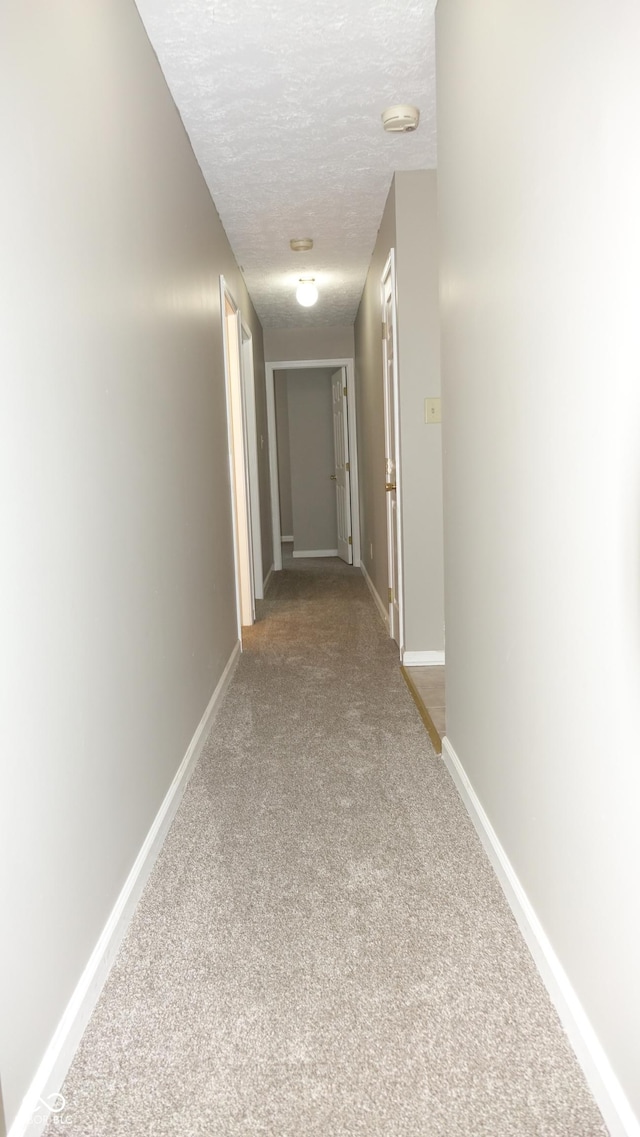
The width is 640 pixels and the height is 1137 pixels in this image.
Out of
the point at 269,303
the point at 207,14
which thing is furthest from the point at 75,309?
the point at 269,303

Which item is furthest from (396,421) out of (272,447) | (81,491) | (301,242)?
(272,447)

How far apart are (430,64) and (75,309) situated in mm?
1868

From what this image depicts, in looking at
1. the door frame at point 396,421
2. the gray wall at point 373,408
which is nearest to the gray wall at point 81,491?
the door frame at point 396,421

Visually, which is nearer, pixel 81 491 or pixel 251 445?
pixel 81 491

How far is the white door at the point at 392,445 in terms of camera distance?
4.05 metres

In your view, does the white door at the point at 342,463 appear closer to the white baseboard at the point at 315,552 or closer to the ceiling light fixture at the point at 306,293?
the white baseboard at the point at 315,552

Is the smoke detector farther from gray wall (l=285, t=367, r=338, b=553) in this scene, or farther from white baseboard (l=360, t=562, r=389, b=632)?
gray wall (l=285, t=367, r=338, b=553)

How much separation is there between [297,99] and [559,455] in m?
2.25

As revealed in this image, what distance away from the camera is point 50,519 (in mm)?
1448

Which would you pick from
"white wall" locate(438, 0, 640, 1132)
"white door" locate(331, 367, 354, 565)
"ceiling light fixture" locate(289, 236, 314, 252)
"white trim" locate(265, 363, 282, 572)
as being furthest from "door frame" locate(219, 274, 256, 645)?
"white wall" locate(438, 0, 640, 1132)

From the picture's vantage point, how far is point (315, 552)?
9289 millimetres

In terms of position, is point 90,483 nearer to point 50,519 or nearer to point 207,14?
point 50,519

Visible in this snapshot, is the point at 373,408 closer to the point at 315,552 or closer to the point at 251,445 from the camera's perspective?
the point at 251,445

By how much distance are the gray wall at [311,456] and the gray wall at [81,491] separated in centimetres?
632
